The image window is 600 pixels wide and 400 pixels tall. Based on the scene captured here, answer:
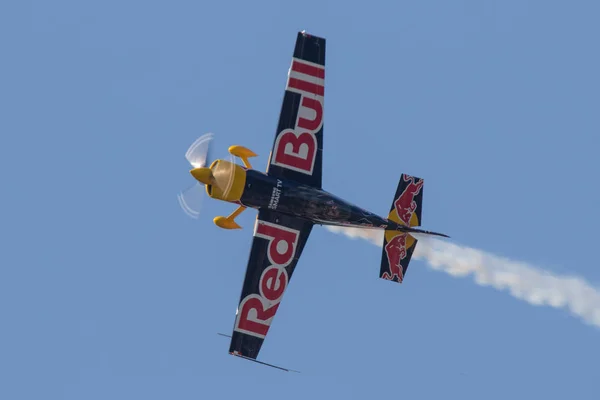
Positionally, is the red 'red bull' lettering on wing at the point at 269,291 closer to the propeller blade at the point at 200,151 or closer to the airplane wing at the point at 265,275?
the airplane wing at the point at 265,275

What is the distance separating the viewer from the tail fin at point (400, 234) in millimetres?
54000

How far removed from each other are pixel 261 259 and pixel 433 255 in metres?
5.76

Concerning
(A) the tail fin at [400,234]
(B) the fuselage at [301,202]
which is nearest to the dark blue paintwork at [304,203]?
(B) the fuselage at [301,202]

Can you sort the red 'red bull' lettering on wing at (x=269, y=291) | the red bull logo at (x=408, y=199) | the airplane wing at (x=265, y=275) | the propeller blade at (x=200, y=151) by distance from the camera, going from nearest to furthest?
the propeller blade at (x=200, y=151) < the red bull logo at (x=408, y=199) < the airplane wing at (x=265, y=275) < the red 'red bull' lettering on wing at (x=269, y=291)

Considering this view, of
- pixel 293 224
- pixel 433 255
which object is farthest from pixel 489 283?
pixel 293 224

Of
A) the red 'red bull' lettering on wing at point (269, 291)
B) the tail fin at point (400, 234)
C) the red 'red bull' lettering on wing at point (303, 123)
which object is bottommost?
the red 'red bull' lettering on wing at point (269, 291)

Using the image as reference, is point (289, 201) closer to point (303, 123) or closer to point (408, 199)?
point (303, 123)

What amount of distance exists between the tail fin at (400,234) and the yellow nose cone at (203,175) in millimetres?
5829

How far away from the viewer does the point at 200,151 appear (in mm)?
53500

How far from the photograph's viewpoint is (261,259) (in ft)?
179

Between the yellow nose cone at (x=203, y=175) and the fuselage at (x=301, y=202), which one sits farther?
the fuselage at (x=301, y=202)

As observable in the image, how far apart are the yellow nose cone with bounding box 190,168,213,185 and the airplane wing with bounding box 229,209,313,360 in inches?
85.4

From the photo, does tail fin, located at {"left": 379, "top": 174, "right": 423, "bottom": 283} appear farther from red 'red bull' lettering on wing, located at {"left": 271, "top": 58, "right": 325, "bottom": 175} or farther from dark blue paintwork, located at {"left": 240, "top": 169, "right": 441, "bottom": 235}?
red 'red bull' lettering on wing, located at {"left": 271, "top": 58, "right": 325, "bottom": 175}

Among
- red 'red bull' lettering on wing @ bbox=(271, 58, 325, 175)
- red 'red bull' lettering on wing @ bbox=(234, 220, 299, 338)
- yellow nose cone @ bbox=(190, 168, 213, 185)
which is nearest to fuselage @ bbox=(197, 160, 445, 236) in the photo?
yellow nose cone @ bbox=(190, 168, 213, 185)
